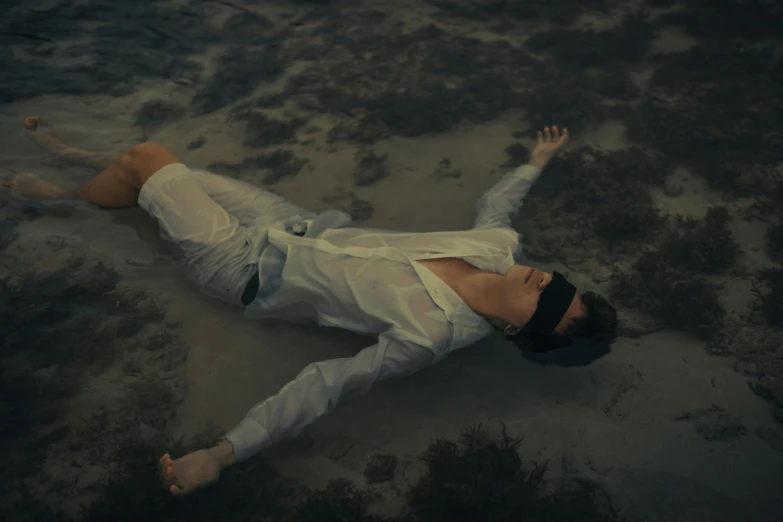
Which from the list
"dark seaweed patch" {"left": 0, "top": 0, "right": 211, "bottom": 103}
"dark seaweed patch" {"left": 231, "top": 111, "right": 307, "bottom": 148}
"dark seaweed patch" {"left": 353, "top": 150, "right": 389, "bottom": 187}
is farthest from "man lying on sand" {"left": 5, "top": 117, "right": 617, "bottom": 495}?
Result: "dark seaweed patch" {"left": 0, "top": 0, "right": 211, "bottom": 103}

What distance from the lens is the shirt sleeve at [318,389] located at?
3.03 meters

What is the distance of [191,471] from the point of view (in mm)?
2904

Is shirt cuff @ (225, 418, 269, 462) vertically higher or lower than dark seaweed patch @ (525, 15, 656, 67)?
lower

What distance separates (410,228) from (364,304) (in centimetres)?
126

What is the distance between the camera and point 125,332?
3770 mm

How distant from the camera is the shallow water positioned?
327 cm

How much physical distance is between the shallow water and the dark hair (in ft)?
1.37

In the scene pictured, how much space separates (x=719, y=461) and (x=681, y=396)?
0.40m

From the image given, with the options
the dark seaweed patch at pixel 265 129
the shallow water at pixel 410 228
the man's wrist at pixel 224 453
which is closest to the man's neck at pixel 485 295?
the shallow water at pixel 410 228

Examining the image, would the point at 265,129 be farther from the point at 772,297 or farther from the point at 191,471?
the point at 772,297

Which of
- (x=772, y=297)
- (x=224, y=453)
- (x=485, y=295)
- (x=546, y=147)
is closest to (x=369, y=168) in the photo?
(x=546, y=147)

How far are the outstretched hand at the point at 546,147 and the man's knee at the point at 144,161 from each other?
2574mm

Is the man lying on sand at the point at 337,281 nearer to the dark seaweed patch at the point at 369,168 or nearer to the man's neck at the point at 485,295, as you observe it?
the man's neck at the point at 485,295

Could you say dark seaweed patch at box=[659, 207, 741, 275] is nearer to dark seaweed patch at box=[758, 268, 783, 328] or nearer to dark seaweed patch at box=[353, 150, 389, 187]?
dark seaweed patch at box=[758, 268, 783, 328]
